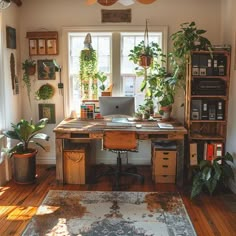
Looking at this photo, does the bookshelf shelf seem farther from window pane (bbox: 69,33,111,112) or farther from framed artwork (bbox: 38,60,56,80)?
framed artwork (bbox: 38,60,56,80)

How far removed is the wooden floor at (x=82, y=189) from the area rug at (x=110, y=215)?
99mm

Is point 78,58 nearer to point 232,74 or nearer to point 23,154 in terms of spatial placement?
point 23,154

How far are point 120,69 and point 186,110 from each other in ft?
3.85

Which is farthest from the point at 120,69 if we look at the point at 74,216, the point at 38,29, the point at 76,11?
the point at 74,216

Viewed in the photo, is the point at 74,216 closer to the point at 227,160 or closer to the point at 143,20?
the point at 227,160

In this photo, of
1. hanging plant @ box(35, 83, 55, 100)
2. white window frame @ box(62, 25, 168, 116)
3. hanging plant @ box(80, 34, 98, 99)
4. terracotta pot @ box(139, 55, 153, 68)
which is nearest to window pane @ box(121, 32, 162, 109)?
white window frame @ box(62, 25, 168, 116)

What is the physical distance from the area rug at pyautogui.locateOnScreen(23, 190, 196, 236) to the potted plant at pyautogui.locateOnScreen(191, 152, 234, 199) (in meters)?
0.28

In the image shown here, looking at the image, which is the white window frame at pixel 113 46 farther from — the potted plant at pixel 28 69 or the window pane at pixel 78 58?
the potted plant at pixel 28 69

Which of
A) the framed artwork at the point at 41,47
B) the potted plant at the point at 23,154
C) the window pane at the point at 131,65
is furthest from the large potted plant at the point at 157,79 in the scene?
the potted plant at the point at 23,154

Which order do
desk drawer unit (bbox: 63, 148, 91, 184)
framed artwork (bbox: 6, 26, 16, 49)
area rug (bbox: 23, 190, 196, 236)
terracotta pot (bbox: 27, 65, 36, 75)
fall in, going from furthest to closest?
terracotta pot (bbox: 27, 65, 36, 75)
framed artwork (bbox: 6, 26, 16, 49)
desk drawer unit (bbox: 63, 148, 91, 184)
area rug (bbox: 23, 190, 196, 236)

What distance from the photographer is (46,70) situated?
15.1 ft

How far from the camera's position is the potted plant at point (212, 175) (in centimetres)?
356

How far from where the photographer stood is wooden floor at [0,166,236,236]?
2981 mm

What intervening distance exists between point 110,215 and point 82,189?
78cm
